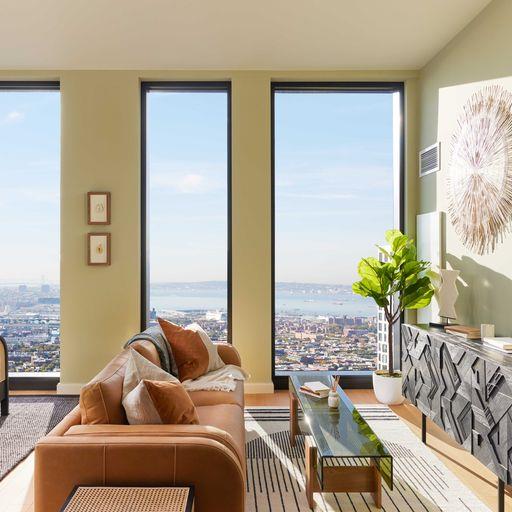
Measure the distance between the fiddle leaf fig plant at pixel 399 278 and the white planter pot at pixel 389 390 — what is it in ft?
1.38

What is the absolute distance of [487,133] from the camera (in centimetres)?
320

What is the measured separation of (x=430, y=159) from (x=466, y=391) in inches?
90.9

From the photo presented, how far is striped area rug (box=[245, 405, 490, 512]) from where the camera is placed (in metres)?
2.45

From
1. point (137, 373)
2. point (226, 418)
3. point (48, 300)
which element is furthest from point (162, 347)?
point (48, 300)

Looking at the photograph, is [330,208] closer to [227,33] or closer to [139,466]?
[227,33]

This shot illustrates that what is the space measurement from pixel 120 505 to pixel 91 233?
10.6 ft

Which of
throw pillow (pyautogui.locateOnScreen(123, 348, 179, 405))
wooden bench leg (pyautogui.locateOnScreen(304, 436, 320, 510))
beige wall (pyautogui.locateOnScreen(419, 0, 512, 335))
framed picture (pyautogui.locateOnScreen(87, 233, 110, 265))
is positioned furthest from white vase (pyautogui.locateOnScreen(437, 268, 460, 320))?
framed picture (pyautogui.locateOnScreen(87, 233, 110, 265))

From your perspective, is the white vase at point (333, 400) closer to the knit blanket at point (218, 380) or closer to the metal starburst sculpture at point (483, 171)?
the knit blanket at point (218, 380)

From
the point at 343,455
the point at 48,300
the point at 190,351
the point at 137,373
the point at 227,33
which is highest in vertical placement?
the point at 227,33

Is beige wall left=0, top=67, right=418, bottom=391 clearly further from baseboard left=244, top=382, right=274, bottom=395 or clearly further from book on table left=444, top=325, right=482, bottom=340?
book on table left=444, top=325, right=482, bottom=340

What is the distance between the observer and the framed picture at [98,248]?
443 cm

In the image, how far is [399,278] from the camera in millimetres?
3971

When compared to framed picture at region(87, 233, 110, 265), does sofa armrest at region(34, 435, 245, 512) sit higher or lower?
lower

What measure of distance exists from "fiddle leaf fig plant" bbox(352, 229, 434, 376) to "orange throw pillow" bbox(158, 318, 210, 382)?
4.99 feet
